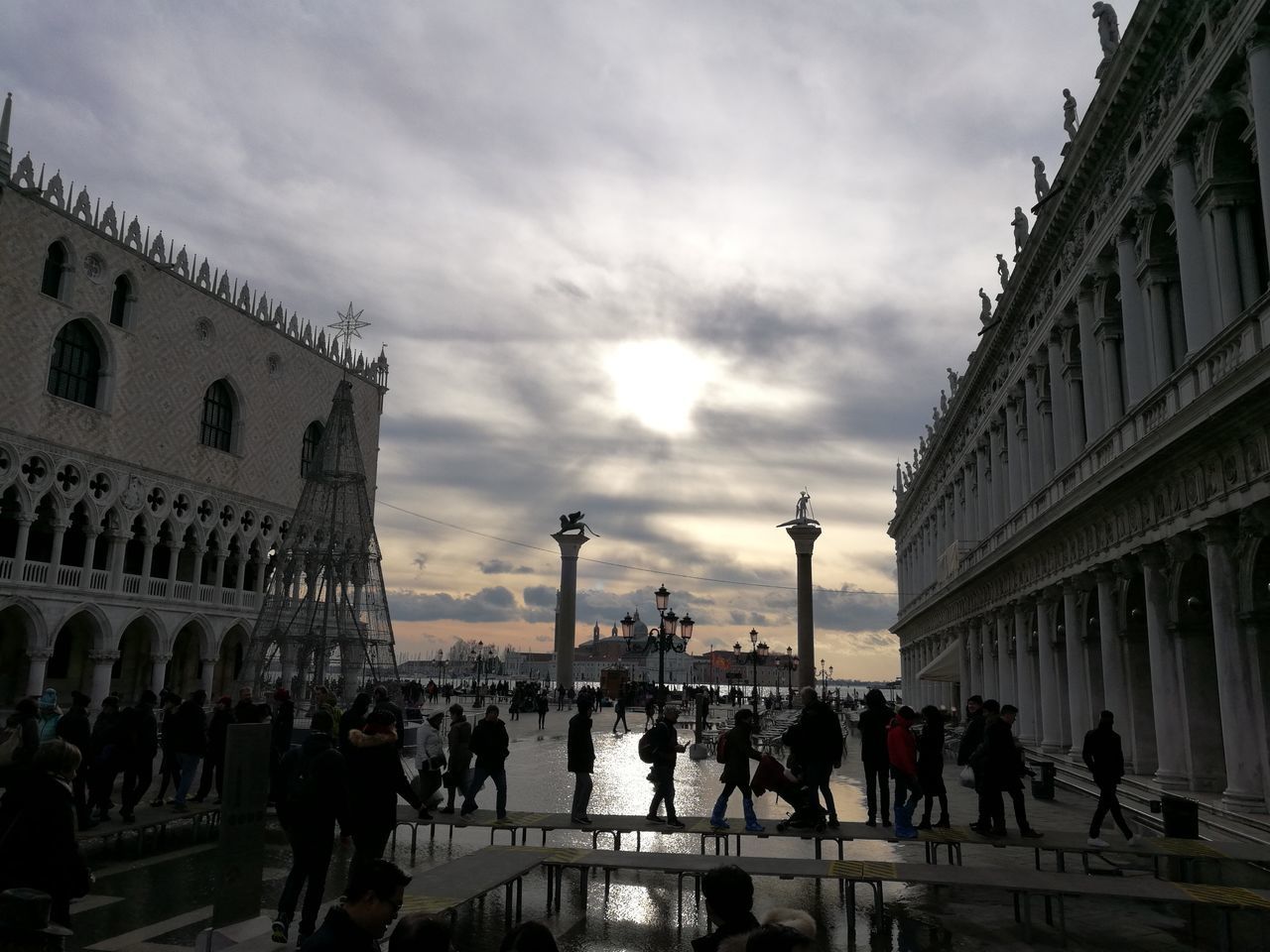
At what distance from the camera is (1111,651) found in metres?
16.0

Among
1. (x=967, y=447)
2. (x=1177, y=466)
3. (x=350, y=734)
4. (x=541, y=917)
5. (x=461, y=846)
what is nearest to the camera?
(x=350, y=734)

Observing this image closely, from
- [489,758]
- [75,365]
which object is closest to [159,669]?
[75,365]

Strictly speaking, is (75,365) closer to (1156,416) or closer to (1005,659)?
(1005,659)

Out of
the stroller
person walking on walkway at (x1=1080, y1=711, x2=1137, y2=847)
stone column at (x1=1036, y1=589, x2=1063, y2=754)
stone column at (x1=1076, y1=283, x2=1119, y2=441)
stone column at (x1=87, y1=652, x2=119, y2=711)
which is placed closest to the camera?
the stroller

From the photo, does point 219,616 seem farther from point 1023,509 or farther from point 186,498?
point 1023,509

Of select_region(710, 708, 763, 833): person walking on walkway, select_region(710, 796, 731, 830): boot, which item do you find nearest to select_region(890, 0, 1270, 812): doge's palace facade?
select_region(710, 708, 763, 833): person walking on walkway

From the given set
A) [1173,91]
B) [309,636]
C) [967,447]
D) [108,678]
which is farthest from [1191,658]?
[108,678]

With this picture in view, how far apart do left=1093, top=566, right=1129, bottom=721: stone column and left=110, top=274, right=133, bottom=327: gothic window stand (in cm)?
3277

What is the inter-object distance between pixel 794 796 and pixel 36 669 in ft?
95.7

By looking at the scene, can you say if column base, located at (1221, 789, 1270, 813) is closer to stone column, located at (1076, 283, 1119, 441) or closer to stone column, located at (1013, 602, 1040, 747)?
stone column, located at (1076, 283, 1119, 441)

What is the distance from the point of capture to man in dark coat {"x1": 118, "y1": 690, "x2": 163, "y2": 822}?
1071cm

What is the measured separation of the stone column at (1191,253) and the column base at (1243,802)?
18.2 feet

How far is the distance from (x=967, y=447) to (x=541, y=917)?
27334 millimetres

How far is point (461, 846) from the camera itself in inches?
427
